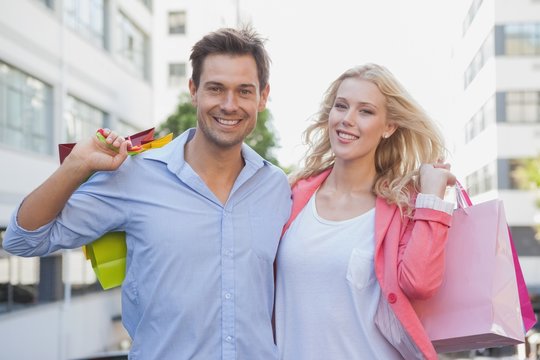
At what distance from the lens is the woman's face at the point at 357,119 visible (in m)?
3.94

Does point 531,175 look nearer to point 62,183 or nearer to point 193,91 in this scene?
point 193,91

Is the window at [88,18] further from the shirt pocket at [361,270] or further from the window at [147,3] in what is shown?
the shirt pocket at [361,270]

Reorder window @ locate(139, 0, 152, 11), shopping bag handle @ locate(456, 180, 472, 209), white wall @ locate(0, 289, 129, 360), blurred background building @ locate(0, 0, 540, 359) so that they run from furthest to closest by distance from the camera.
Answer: window @ locate(139, 0, 152, 11), blurred background building @ locate(0, 0, 540, 359), white wall @ locate(0, 289, 129, 360), shopping bag handle @ locate(456, 180, 472, 209)

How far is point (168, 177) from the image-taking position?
344 cm

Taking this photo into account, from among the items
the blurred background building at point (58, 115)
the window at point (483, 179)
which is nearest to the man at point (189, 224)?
the blurred background building at point (58, 115)

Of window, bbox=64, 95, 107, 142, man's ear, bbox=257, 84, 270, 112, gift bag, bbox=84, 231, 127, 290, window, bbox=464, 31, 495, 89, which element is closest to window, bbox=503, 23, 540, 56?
window, bbox=464, 31, 495, 89

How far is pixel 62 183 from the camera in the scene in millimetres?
3014

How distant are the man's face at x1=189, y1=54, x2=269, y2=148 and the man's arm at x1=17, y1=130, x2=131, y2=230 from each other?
1.78ft

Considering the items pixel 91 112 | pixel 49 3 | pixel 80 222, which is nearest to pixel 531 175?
pixel 91 112

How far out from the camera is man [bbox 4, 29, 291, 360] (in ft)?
10.3

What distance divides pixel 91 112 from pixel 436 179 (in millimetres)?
18564

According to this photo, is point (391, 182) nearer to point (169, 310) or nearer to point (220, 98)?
A: point (220, 98)

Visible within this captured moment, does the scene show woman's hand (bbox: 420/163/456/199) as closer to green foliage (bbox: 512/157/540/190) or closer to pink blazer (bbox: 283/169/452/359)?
pink blazer (bbox: 283/169/452/359)

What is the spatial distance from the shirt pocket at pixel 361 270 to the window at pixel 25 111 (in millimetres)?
12488
